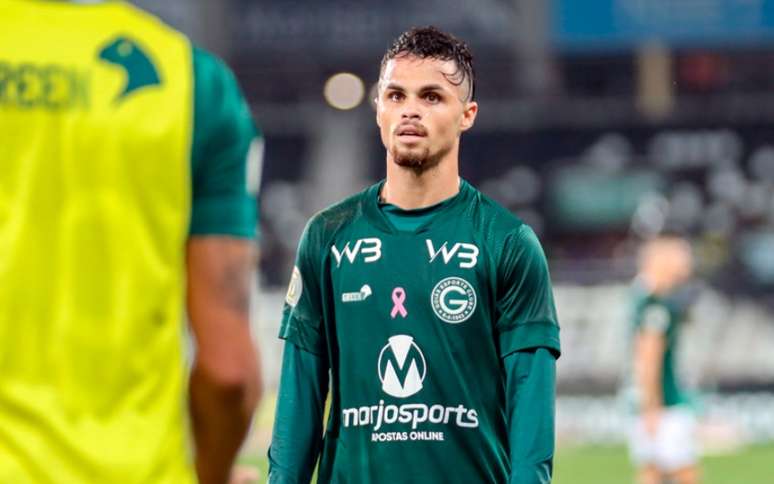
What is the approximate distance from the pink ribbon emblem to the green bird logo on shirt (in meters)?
1.82

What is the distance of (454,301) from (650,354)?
282 inches

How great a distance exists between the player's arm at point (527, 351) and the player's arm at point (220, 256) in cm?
156

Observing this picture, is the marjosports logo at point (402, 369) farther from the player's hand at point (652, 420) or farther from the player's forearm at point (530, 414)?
the player's hand at point (652, 420)

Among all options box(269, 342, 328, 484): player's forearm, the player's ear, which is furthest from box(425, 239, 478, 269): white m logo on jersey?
box(269, 342, 328, 484): player's forearm

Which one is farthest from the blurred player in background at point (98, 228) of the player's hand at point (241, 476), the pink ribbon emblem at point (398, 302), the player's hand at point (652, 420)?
the player's hand at point (652, 420)

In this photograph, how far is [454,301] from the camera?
4.89 m

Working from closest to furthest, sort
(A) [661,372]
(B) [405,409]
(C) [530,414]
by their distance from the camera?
(C) [530,414] < (B) [405,409] < (A) [661,372]

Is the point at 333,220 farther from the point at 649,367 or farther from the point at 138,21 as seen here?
the point at 649,367

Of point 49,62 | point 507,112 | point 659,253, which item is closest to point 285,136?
point 507,112

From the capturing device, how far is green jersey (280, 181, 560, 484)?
4848 millimetres

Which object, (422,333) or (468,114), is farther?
(468,114)

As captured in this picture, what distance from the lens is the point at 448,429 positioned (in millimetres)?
4844

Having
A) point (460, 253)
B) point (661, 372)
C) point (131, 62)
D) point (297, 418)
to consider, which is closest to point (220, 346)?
point (131, 62)

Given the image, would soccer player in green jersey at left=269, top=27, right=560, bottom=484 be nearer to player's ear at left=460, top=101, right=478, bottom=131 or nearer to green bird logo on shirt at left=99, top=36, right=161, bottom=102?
player's ear at left=460, top=101, right=478, bottom=131
